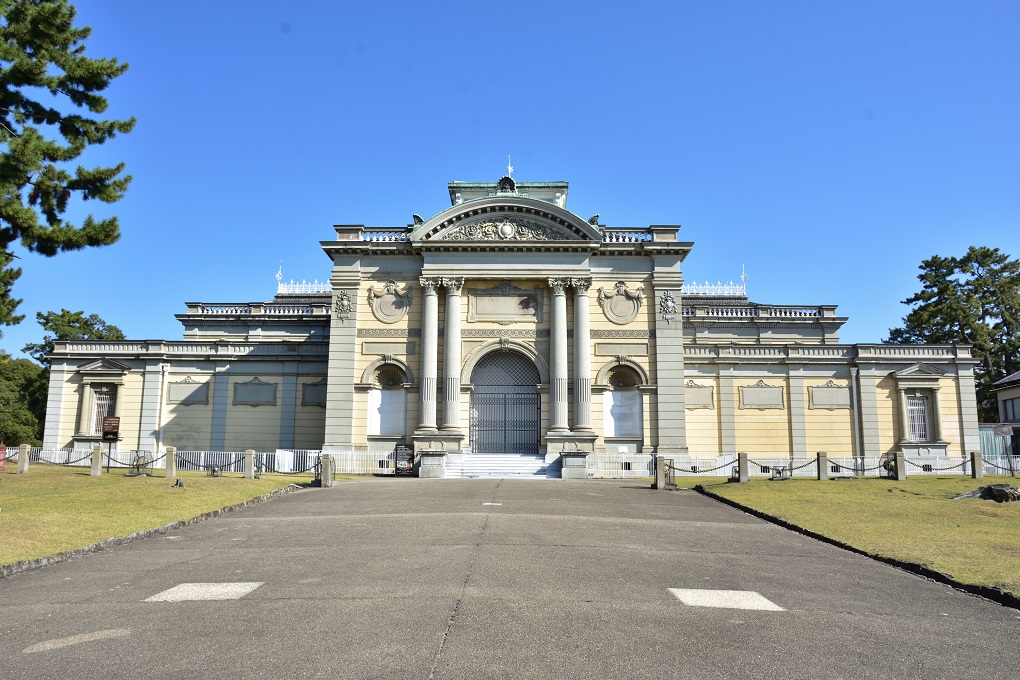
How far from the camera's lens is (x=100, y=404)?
3997 cm

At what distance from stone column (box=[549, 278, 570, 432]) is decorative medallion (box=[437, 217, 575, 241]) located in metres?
2.44

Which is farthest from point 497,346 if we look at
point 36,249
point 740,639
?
point 740,639

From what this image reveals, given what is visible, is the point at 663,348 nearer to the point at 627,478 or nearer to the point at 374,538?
the point at 627,478

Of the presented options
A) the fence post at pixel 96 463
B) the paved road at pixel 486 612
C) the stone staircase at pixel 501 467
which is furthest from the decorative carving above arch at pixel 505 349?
the paved road at pixel 486 612

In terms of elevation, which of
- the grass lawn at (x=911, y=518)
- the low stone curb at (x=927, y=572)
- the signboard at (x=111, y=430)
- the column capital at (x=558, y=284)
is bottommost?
the low stone curb at (x=927, y=572)

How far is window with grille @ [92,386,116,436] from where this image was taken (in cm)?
3975

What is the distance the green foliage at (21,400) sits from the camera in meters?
41.8

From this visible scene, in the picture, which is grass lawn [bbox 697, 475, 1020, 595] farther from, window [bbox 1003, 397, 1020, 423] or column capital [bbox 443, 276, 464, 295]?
window [bbox 1003, 397, 1020, 423]

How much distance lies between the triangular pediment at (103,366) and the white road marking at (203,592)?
34.5 meters

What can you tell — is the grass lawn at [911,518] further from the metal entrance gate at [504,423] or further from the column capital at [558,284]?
the column capital at [558,284]

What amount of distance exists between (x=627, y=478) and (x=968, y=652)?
26.7 m

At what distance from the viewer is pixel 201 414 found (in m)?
40.2

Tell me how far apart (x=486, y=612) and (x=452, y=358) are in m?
29.3

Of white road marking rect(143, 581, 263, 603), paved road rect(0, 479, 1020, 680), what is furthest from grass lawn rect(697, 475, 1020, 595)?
white road marking rect(143, 581, 263, 603)
